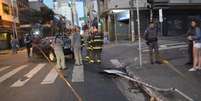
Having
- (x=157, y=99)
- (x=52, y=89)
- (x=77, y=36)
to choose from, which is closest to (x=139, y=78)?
(x=52, y=89)

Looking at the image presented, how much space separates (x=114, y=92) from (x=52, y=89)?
2096 mm

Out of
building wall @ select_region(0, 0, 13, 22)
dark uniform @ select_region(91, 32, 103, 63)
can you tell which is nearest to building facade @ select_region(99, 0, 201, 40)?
building wall @ select_region(0, 0, 13, 22)

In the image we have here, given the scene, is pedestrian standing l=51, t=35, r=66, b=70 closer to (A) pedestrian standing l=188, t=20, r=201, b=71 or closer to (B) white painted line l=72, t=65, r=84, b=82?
(B) white painted line l=72, t=65, r=84, b=82

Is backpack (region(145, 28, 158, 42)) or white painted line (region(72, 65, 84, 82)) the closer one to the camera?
white painted line (region(72, 65, 84, 82))

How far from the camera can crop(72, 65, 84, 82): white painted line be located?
16.8 meters

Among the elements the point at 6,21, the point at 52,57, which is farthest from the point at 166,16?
the point at 52,57

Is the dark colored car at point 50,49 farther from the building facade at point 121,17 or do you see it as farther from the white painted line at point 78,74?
the building facade at point 121,17

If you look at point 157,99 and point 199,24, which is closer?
point 157,99

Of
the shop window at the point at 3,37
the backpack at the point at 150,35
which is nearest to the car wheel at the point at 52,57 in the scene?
the backpack at the point at 150,35

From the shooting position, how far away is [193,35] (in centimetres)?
1556

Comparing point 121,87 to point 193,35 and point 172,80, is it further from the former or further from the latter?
point 193,35

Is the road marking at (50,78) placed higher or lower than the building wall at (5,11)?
lower

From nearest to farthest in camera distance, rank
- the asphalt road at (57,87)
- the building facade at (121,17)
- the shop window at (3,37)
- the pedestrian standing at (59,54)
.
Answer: the asphalt road at (57,87)
the pedestrian standing at (59,54)
the building facade at (121,17)
the shop window at (3,37)

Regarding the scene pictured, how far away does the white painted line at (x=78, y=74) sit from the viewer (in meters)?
16.8
